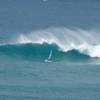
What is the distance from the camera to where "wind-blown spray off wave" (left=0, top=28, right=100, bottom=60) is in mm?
60388

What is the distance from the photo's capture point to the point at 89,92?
46406 mm

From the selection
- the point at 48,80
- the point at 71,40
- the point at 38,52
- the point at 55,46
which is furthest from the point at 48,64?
the point at 71,40

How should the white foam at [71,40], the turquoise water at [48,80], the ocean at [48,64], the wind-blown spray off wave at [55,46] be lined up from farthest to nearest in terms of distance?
the white foam at [71,40] → the wind-blown spray off wave at [55,46] → the ocean at [48,64] → the turquoise water at [48,80]

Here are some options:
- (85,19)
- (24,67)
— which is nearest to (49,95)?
(24,67)

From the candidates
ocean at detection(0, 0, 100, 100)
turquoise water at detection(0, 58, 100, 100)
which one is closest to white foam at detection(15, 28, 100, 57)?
ocean at detection(0, 0, 100, 100)

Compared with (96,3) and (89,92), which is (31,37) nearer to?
(89,92)

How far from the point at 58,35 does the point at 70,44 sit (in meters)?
2.48

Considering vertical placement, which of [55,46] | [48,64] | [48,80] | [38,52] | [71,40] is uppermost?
[71,40]

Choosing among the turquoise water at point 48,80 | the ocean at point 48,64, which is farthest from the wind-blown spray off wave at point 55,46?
the turquoise water at point 48,80

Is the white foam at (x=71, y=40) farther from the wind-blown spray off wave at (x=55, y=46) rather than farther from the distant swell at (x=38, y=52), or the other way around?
the distant swell at (x=38, y=52)

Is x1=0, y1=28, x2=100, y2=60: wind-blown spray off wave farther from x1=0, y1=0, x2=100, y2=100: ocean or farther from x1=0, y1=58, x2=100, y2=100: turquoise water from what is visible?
x1=0, y1=58, x2=100, y2=100: turquoise water

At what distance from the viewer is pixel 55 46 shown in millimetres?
62469

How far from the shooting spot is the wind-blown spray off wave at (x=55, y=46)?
60388 mm

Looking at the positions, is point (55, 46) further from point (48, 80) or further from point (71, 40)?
point (48, 80)
